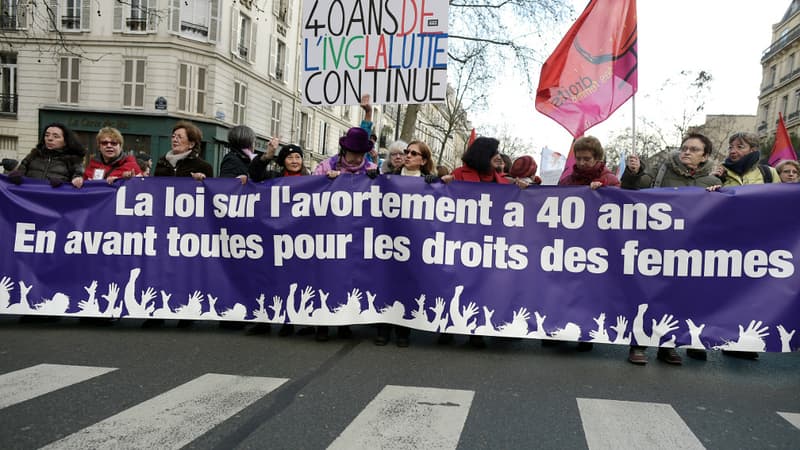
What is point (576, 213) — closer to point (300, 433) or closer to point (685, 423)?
point (685, 423)

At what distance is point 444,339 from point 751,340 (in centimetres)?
251

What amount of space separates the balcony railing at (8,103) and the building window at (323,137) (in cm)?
1923

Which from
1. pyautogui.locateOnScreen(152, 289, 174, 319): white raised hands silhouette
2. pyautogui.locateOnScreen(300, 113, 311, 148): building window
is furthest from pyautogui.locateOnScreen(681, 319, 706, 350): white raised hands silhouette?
pyautogui.locateOnScreen(300, 113, 311, 148): building window

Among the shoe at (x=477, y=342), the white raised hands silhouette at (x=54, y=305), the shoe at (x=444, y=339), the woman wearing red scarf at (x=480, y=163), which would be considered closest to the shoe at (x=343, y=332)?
the shoe at (x=444, y=339)

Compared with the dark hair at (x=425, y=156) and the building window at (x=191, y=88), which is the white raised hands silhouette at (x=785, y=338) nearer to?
the dark hair at (x=425, y=156)

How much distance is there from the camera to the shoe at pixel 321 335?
18.4 feet

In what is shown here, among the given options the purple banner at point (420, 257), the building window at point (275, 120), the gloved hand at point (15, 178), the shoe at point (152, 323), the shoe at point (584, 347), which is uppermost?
the building window at point (275, 120)

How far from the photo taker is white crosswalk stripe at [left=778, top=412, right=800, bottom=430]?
3785 millimetres

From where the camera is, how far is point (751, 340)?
17.0ft

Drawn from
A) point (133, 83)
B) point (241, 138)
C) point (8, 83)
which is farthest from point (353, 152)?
point (8, 83)

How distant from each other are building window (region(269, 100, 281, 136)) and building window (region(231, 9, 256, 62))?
391 centimetres

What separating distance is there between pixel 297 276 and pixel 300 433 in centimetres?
260

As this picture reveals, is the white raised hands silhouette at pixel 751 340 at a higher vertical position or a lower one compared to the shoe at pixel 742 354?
higher

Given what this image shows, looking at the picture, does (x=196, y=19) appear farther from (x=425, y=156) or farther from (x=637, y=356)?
(x=637, y=356)
